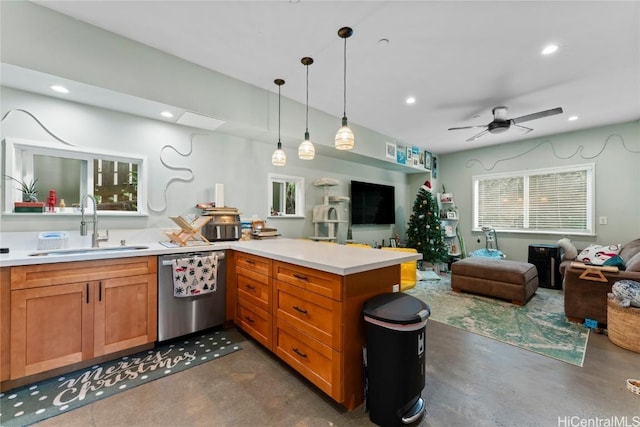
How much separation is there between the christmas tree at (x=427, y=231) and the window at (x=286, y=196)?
285cm

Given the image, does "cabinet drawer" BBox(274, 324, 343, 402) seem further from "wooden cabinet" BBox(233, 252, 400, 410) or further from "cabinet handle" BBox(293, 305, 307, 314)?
"cabinet handle" BBox(293, 305, 307, 314)

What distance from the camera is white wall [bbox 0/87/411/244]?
7.72 feet

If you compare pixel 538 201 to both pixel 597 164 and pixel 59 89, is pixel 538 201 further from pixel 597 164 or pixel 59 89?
pixel 59 89

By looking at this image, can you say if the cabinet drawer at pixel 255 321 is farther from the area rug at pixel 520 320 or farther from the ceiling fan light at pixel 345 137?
the area rug at pixel 520 320

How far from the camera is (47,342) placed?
1901mm

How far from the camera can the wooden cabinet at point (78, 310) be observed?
1822 mm

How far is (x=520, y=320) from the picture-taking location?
310cm

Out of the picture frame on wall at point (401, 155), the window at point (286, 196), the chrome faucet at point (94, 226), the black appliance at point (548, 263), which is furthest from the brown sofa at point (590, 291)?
the chrome faucet at point (94, 226)

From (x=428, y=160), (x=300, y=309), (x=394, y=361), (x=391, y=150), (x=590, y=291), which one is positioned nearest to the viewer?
(x=394, y=361)

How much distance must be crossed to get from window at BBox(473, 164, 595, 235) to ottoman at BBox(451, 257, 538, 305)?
1.85 metres

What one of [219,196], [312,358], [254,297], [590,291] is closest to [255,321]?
[254,297]

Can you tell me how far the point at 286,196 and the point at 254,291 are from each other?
2133mm

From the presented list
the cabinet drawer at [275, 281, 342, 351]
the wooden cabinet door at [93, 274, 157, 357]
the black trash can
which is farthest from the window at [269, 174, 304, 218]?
the black trash can

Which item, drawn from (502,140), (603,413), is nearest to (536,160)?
(502,140)
